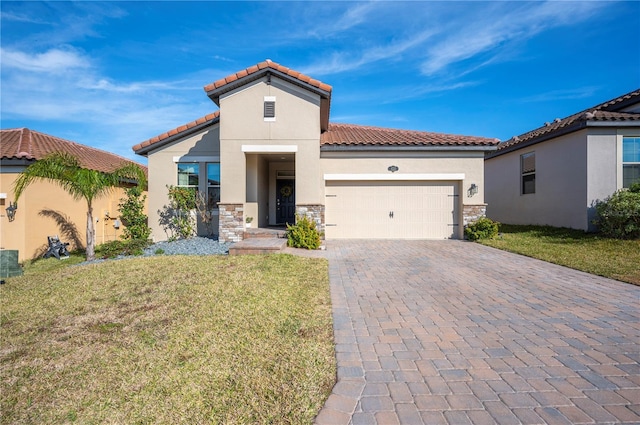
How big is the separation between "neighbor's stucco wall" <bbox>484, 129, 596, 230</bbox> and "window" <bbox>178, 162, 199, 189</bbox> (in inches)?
582

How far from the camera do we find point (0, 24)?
338 inches

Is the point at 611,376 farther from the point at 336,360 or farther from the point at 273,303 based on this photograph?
the point at 273,303

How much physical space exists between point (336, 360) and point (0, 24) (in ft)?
42.2

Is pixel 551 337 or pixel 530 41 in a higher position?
pixel 530 41

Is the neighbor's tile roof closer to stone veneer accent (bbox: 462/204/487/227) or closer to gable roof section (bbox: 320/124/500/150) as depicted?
gable roof section (bbox: 320/124/500/150)

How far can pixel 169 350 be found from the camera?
3.37 meters

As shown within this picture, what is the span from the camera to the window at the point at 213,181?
12180mm

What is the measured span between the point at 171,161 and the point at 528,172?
16077 mm

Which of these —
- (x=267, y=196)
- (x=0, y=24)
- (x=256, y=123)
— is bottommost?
(x=267, y=196)

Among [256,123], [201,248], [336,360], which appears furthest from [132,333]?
[256,123]

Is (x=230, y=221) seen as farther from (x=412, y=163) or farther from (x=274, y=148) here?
(x=412, y=163)

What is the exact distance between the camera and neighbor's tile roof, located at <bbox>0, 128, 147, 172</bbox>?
11231 mm

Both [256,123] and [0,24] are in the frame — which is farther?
[256,123]

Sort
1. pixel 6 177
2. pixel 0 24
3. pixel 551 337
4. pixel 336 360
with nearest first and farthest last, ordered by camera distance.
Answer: pixel 336 360, pixel 551 337, pixel 0 24, pixel 6 177
